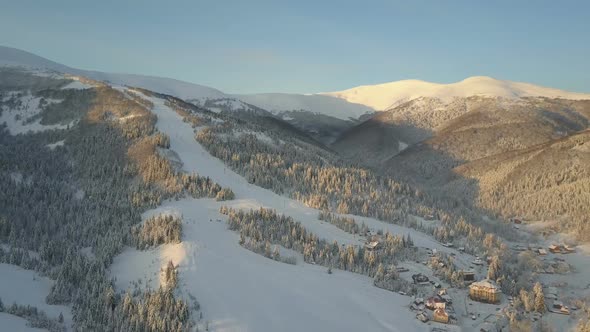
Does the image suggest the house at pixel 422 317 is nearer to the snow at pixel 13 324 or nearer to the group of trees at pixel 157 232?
the group of trees at pixel 157 232

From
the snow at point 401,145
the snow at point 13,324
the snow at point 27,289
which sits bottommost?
the snow at point 27,289

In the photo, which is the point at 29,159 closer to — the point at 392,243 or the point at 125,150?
the point at 125,150

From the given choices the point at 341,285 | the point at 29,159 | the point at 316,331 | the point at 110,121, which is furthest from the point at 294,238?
the point at 110,121

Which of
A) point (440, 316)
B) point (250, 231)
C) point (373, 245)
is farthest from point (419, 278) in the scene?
point (250, 231)

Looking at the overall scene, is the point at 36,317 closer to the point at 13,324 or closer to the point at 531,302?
the point at 13,324

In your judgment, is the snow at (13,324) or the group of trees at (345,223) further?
the group of trees at (345,223)

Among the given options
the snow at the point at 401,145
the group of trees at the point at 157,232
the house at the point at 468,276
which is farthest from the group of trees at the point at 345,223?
the snow at the point at 401,145

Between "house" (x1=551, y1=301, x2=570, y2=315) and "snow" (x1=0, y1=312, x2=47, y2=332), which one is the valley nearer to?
"snow" (x1=0, y1=312, x2=47, y2=332)
